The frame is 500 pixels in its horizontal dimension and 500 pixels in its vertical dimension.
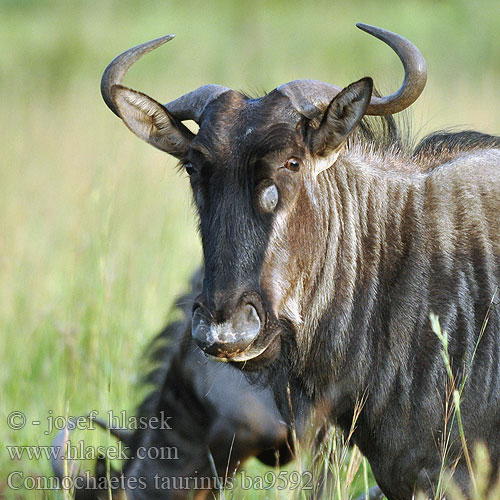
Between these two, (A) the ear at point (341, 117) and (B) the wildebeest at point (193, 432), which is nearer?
(A) the ear at point (341, 117)

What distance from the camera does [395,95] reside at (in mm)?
3729

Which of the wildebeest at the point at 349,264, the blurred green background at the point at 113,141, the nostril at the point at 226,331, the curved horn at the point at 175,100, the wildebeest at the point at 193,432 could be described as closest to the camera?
the nostril at the point at 226,331

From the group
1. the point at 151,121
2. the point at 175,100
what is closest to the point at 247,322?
the point at 151,121

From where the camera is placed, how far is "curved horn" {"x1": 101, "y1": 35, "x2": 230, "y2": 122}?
3924mm

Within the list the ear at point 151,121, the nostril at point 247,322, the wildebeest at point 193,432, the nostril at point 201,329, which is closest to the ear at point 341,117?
the ear at point 151,121

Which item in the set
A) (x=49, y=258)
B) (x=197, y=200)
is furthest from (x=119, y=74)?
(x=49, y=258)

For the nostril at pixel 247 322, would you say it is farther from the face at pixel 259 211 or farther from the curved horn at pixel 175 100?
the curved horn at pixel 175 100

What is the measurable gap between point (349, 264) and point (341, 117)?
63 centimetres

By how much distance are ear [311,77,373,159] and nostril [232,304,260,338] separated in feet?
2.49

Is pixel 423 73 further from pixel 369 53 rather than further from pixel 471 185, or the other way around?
pixel 369 53

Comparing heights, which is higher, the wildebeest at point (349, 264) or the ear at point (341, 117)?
the ear at point (341, 117)

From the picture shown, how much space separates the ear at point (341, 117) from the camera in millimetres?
3498

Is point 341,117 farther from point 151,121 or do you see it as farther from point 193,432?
point 193,432

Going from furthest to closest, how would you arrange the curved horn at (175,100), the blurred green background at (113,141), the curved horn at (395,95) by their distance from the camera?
1. the blurred green background at (113,141)
2. the curved horn at (175,100)
3. the curved horn at (395,95)
